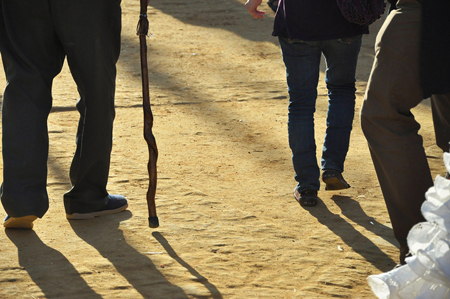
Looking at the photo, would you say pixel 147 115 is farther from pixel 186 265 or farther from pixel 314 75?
pixel 314 75

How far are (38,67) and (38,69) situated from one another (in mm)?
11

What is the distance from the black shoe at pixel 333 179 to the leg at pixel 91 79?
128 cm

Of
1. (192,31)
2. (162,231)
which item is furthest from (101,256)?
(192,31)

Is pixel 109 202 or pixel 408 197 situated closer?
pixel 408 197

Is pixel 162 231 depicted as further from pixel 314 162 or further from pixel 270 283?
pixel 314 162

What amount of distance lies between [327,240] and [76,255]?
48.9 inches

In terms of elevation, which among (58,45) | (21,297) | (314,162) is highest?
(58,45)

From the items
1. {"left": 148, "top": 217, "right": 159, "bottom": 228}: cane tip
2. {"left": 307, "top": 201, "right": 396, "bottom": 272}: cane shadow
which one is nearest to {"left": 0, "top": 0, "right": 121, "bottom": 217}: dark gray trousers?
{"left": 148, "top": 217, "right": 159, "bottom": 228}: cane tip

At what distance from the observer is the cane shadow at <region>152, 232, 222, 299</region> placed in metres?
2.57

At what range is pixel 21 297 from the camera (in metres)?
2.48

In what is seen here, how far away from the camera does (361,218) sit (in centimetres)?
336

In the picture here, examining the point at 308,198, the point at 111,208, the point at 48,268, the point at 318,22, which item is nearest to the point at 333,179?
the point at 308,198

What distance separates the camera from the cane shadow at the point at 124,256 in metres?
2.58

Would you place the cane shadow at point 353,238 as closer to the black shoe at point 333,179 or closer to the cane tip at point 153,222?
the black shoe at point 333,179
